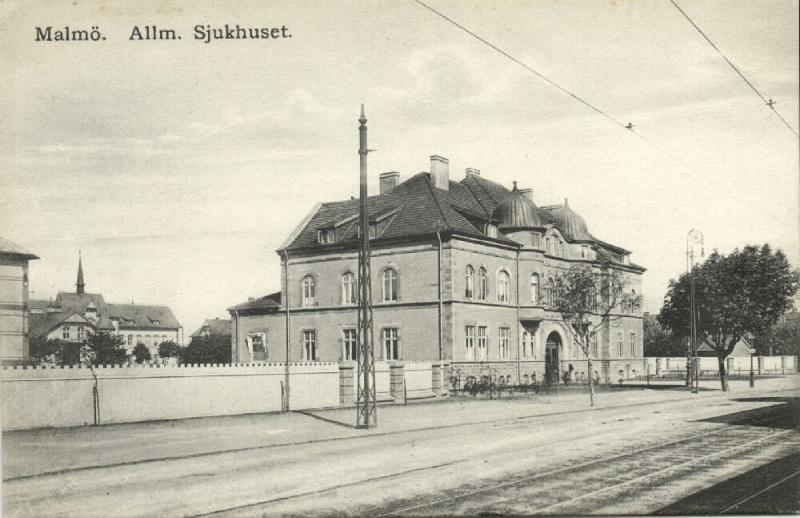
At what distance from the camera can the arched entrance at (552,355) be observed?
154 ft

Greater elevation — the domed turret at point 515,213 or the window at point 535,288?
the domed turret at point 515,213

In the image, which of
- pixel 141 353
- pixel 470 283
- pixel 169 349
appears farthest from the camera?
pixel 169 349

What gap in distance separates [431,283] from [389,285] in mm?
2853

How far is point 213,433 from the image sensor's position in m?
19.9

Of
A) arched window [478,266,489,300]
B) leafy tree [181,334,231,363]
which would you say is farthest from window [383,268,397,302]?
leafy tree [181,334,231,363]

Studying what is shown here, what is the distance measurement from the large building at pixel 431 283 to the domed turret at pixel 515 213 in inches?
2.5

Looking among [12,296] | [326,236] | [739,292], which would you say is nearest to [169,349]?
[326,236]

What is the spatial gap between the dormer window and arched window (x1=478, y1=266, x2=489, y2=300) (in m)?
9.00

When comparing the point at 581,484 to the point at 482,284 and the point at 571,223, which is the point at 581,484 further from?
the point at 571,223

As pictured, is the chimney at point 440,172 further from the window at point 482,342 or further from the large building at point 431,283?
the window at point 482,342

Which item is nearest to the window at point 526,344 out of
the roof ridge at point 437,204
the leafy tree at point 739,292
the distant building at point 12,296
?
the leafy tree at point 739,292

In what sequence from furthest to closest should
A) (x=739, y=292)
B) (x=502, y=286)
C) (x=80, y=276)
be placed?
(x=502, y=286)
(x=739, y=292)
(x=80, y=276)

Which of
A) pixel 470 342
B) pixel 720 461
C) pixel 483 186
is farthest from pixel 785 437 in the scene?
pixel 483 186

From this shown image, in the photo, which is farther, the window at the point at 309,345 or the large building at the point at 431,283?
the window at the point at 309,345
